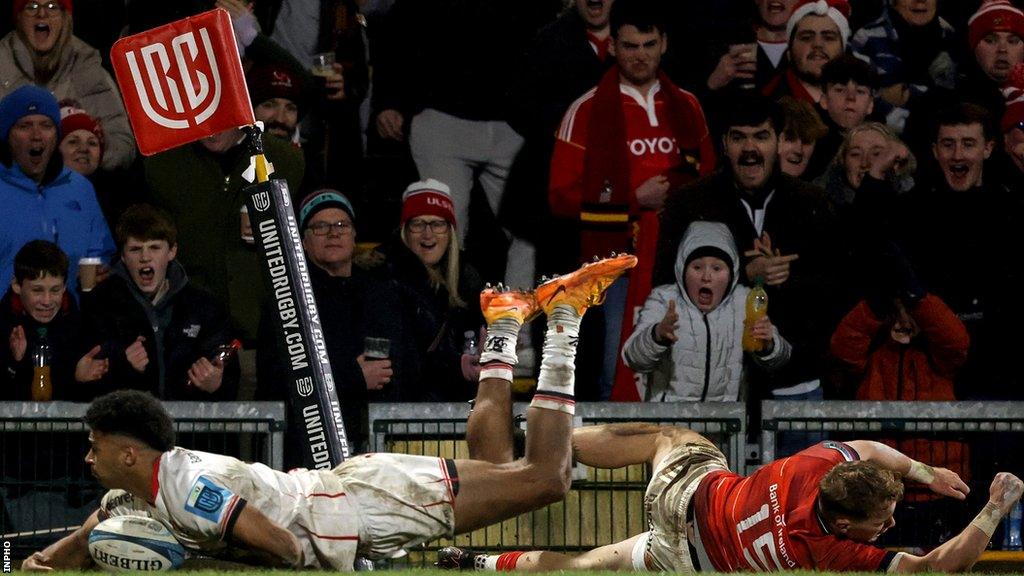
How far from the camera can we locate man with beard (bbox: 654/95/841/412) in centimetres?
977

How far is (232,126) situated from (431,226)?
2.09 metres

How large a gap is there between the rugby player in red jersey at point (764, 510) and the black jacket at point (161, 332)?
1.91m

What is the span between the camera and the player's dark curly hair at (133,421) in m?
6.43

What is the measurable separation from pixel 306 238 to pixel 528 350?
1513 millimetres

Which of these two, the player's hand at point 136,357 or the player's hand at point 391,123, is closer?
the player's hand at point 136,357

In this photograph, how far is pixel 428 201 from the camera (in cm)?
989

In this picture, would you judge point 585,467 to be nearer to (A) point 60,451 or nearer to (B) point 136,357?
(B) point 136,357

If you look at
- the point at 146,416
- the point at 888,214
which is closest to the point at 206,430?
the point at 146,416

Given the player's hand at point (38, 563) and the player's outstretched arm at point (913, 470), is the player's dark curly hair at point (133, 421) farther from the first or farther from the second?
the player's outstretched arm at point (913, 470)

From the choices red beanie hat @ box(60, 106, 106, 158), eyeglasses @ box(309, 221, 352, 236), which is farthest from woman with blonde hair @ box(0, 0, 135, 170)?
eyeglasses @ box(309, 221, 352, 236)

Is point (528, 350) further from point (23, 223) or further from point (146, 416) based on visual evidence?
point (146, 416)

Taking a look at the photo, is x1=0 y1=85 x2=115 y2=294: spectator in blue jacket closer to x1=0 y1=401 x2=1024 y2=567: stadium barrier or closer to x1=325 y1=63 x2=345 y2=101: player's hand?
x1=0 y1=401 x2=1024 y2=567: stadium barrier

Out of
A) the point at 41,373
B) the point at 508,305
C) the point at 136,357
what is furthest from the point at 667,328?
the point at 41,373

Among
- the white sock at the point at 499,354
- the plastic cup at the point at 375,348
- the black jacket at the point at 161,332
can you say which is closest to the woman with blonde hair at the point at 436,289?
the plastic cup at the point at 375,348
